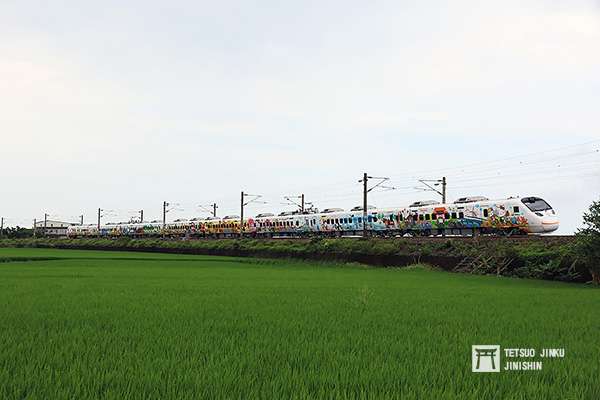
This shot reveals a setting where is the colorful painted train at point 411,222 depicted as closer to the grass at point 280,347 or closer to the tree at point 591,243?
the tree at point 591,243

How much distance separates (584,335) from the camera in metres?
7.26

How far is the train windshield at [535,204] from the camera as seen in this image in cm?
3359

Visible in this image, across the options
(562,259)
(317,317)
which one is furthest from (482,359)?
(562,259)

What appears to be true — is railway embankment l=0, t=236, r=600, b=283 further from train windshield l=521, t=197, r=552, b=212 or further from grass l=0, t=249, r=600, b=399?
grass l=0, t=249, r=600, b=399

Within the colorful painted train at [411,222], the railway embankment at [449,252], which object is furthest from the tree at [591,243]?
the colorful painted train at [411,222]

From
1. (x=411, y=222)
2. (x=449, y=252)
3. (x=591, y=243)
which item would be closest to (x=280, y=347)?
(x=591, y=243)

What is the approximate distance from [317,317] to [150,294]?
526cm

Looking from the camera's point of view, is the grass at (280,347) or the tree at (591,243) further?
the tree at (591,243)

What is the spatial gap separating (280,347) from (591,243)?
16.7 metres

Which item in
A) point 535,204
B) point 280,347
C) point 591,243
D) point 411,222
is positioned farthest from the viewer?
point 411,222

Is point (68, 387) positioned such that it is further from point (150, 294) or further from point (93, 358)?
point (150, 294)

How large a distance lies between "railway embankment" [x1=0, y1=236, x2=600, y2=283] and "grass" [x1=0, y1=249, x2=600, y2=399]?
1255cm

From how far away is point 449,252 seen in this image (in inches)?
1203

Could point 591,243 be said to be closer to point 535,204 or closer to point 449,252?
point 449,252
